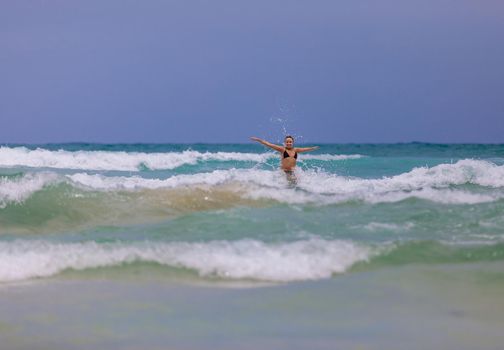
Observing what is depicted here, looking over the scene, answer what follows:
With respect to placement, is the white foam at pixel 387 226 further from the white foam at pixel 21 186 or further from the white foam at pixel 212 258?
the white foam at pixel 21 186

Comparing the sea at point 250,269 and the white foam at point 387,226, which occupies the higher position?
the white foam at point 387,226

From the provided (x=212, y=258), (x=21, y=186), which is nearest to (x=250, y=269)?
(x=212, y=258)

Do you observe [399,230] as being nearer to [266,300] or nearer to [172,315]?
[266,300]

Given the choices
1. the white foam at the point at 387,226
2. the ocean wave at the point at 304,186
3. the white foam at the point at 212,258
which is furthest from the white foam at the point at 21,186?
the white foam at the point at 387,226

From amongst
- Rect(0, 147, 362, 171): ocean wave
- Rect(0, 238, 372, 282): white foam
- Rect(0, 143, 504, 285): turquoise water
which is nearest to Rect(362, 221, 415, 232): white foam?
Rect(0, 143, 504, 285): turquoise water

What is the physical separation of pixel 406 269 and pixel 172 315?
2.49 meters

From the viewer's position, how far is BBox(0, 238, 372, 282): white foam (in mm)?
7039

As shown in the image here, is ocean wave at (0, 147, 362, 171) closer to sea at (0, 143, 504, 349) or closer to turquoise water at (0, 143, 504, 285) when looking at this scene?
turquoise water at (0, 143, 504, 285)

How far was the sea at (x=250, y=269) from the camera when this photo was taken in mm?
5383

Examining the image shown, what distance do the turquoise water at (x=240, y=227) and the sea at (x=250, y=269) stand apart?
0.08 feet

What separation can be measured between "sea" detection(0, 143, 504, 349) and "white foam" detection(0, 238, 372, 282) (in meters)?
0.02

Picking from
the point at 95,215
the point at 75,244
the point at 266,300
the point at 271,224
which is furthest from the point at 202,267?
the point at 95,215

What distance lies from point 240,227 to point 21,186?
5.00m

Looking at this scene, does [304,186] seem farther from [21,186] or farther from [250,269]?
[250,269]
